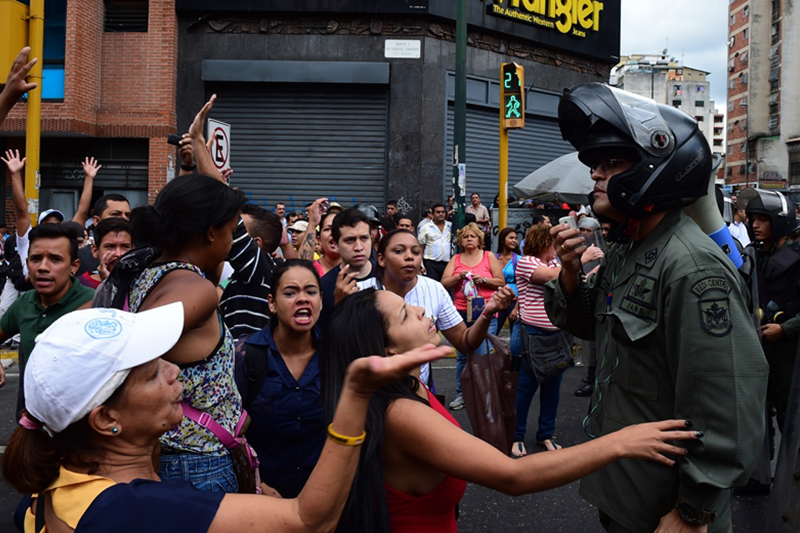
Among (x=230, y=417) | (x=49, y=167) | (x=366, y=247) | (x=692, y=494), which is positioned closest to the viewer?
(x=692, y=494)

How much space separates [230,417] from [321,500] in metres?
1.02

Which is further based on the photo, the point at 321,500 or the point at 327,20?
the point at 327,20

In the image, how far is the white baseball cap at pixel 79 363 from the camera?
1534 millimetres

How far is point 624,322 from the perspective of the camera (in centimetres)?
229

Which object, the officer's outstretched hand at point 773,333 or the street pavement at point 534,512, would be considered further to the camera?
the officer's outstretched hand at point 773,333

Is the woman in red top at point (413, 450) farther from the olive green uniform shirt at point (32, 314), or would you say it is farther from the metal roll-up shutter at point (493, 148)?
the metal roll-up shutter at point (493, 148)

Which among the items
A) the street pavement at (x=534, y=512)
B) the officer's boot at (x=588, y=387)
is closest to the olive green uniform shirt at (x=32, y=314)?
the street pavement at (x=534, y=512)

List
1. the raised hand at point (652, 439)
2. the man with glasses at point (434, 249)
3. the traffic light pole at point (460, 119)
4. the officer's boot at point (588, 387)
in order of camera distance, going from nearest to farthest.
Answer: the raised hand at point (652, 439) → the officer's boot at point (588, 387) → the man with glasses at point (434, 249) → the traffic light pole at point (460, 119)

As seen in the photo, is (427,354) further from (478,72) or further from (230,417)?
(478,72)

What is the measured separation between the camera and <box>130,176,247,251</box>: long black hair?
2.39 meters

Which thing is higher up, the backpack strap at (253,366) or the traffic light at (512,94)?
the traffic light at (512,94)

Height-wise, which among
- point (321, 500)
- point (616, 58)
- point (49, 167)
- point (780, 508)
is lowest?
point (780, 508)

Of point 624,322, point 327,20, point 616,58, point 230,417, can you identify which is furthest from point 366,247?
point 616,58

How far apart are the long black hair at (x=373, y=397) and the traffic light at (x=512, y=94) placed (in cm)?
821
